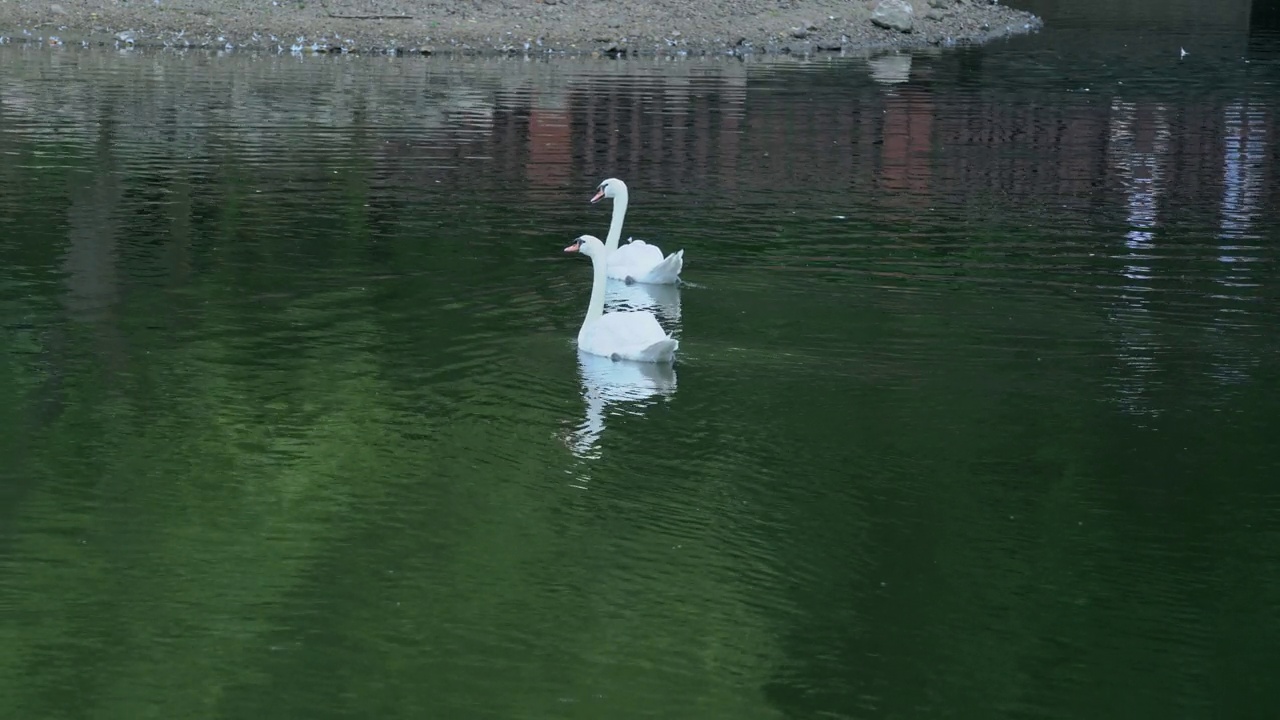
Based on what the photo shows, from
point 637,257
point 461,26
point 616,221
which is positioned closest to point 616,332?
point 637,257

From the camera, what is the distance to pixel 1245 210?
27.4 metres

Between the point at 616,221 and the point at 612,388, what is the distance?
20.5ft

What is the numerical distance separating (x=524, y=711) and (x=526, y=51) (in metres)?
44.7

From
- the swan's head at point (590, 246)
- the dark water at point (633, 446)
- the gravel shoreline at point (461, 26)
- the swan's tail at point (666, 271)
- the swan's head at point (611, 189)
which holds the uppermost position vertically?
the gravel shoreline at point (461, 26)

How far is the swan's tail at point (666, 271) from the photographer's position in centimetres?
2058

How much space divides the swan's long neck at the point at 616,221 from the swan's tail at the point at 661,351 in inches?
190

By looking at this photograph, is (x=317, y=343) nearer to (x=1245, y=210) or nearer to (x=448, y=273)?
(x=448, y=273)

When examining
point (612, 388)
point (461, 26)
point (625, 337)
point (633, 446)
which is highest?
point (461, 26)

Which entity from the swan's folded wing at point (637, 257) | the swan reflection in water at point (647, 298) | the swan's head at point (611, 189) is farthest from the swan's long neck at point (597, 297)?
the swan's head at point (611, 189)

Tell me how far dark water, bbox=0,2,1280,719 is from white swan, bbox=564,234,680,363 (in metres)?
0.28

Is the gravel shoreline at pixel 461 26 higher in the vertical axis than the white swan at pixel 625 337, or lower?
higher

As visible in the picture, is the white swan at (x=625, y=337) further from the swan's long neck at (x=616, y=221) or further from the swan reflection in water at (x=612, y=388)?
the swan's long neck at (x=616, y=221)

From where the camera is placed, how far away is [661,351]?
17.2 m

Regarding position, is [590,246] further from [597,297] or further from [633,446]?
[633,446]
